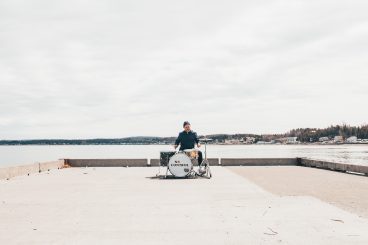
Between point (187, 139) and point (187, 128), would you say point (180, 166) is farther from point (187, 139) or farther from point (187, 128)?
point (187, 128)

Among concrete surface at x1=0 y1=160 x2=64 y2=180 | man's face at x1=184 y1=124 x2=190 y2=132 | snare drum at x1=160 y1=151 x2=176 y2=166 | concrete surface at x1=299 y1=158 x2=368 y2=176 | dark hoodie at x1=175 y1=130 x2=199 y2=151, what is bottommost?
concrete surface at x1=299 y1=158 x2=368 y2=176

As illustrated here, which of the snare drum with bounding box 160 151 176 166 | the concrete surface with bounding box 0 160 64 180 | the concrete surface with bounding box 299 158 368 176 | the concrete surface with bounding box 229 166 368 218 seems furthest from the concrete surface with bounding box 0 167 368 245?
the concrete surface with bounding box 299 158 368 176

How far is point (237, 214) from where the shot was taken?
7.43 metres

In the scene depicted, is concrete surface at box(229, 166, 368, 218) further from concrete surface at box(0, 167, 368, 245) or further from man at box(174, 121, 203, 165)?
man at box(174, 121, 203, 165)

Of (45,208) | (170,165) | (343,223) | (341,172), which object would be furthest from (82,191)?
(341,172)

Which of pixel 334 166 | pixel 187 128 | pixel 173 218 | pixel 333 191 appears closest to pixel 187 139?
pixel 187 128

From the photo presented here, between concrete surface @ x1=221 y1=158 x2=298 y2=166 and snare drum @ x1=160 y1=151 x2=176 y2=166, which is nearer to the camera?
snare drum @ x1=160 y1=151 x2=176 y2=166

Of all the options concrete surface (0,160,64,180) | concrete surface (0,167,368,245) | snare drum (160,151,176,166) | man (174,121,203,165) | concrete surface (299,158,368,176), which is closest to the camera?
concrete surface (0,167,368,245)

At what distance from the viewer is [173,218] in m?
7.06

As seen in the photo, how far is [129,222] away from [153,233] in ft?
2.90

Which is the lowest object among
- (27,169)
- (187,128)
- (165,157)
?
(27,169)

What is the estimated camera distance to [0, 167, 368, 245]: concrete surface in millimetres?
5680

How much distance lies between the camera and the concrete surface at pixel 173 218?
18.6 feet

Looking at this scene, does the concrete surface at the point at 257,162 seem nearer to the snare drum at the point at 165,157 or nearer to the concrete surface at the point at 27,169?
the concrete surface at the point at 27,169
